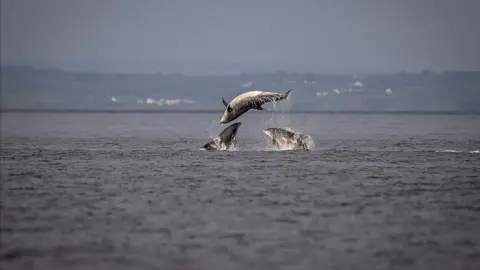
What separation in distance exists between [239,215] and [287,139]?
31.7 meters

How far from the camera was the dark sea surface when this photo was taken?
875 inches

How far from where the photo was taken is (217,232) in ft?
84.6

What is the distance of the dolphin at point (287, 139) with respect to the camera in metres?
59.1

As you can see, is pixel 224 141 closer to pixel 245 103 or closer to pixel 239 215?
pixel 245 103

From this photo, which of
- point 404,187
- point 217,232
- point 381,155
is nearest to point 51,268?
point 217,232

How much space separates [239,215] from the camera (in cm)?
2920

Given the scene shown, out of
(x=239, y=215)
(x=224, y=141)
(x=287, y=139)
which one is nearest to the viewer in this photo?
(x=239, y=215)

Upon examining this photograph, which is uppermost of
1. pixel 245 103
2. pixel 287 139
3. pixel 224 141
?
pixel 245 103

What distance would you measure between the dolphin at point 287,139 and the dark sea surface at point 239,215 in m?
6.89

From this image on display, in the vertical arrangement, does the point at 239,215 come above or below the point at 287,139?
below

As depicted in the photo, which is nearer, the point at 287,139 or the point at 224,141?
the point at 287,139

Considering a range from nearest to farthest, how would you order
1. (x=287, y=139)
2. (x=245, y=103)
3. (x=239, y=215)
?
(x=239, y=215), (x=245, y=103), (x=287, y=139)

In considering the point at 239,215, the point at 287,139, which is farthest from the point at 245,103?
the point at 239,215

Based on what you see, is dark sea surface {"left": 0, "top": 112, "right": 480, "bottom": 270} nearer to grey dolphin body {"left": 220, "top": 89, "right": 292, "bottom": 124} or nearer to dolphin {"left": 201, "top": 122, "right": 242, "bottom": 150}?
grey dolphin body {"left": 220, "top": 89, "right": 292, "bottom": 124}
